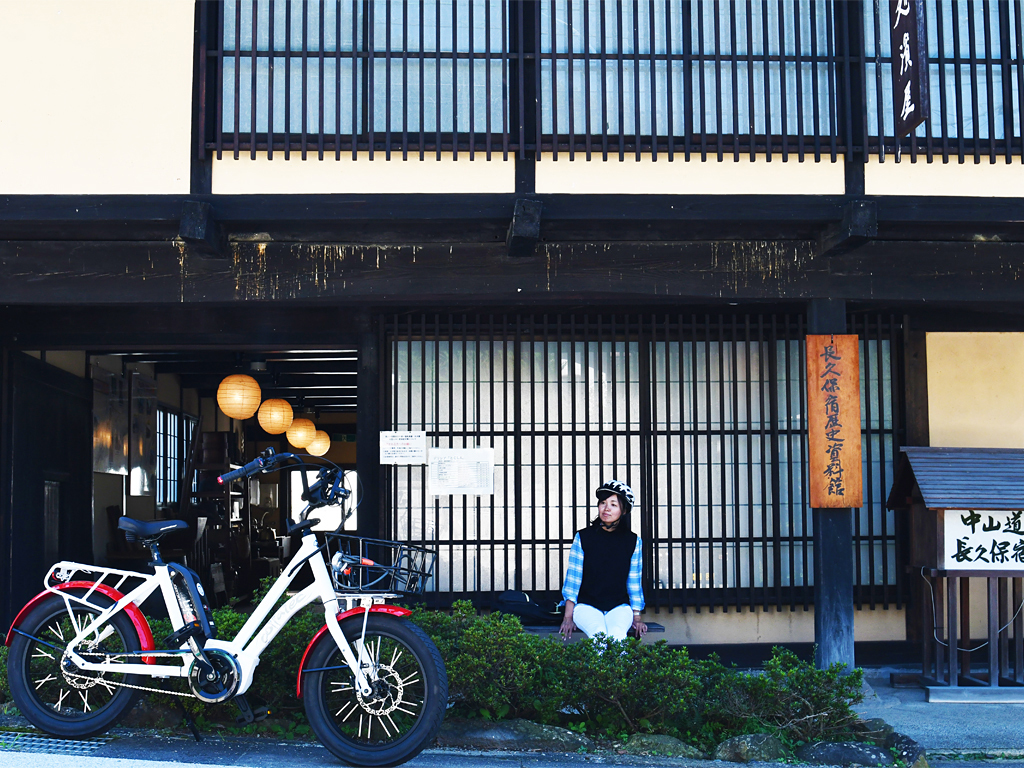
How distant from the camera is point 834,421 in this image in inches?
284

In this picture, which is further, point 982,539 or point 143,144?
point 982,539

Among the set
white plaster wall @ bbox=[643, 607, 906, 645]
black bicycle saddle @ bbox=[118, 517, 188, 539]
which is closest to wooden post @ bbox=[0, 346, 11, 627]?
black bicycle saddle @ bbox=[118, 517, 188, 539]

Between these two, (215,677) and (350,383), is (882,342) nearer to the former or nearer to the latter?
(215,677)

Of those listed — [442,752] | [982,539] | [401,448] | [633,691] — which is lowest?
[442,752]

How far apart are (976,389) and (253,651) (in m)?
6.65

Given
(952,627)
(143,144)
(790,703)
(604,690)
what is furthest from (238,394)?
(952,627)

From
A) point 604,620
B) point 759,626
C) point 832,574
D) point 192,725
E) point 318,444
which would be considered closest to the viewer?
point 192,725

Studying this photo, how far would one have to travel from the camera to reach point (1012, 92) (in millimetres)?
7070

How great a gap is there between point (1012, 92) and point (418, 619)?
5544 mm

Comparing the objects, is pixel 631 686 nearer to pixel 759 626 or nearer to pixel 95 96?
pixel 759 626

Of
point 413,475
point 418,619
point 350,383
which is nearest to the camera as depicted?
point 418,619

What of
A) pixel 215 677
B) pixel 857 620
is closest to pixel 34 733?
pixel 215 677

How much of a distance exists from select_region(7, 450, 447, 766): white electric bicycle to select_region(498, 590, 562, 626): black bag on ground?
2.34 meters

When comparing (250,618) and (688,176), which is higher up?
(688,176)
